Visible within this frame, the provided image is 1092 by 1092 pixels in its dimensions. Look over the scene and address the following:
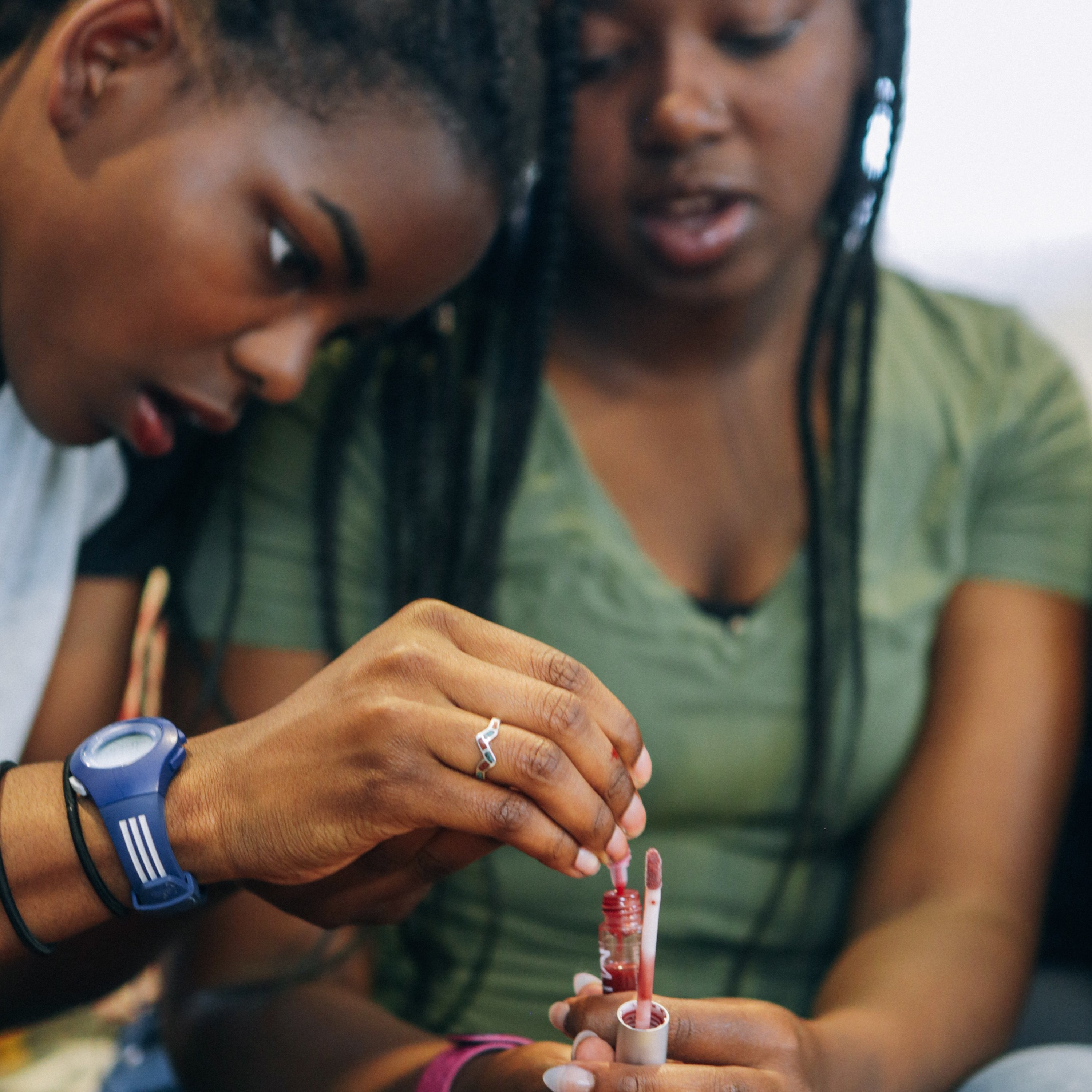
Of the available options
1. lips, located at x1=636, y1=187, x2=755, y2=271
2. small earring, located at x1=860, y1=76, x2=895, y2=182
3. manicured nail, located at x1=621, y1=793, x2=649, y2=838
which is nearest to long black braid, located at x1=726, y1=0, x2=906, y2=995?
small earring, located at x1=860, y1=76, x2=895, y2=182

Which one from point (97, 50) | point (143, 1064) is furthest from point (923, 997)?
point (97, 50)

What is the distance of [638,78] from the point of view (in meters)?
0.77

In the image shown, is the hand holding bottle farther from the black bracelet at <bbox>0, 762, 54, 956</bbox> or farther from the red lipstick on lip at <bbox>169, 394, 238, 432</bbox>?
the red lipstick on lip at <bbox>169, 394, 238, 432</bbox>

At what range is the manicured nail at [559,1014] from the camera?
1.93 ft

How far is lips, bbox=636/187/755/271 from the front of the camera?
0.80 metres

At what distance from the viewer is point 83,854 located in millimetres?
528

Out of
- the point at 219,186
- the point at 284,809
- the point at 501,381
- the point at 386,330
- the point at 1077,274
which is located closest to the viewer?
the point at 284,809

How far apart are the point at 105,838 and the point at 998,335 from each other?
76 centimetres

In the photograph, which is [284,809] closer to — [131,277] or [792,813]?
[131,277]

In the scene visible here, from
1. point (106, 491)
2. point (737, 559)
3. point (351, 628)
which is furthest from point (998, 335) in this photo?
point (106, 491)

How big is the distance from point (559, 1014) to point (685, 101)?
1.74ft

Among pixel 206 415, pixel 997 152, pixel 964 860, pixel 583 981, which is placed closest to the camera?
pixel 583 981

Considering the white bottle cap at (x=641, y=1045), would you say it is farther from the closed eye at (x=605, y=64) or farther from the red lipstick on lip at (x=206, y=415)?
the closed eye at (x=605, y=64)

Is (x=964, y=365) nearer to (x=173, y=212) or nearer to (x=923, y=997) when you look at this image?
(x=923, y=997)
